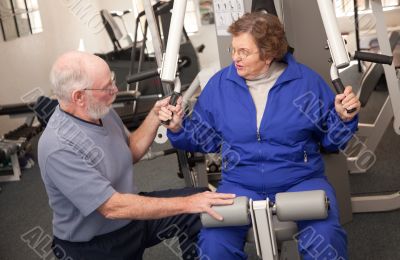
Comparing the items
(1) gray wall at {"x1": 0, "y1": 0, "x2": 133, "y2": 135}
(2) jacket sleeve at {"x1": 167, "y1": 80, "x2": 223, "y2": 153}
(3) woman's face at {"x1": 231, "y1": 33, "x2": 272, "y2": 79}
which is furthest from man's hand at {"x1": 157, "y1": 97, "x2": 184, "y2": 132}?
(1) gray wall at {"x1": 0, "y1": 0, "x2": 133, "y2": 135}

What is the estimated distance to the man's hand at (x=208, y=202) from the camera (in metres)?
1.65

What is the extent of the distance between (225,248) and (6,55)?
4.22 m

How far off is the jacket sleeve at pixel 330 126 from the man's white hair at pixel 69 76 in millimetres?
875

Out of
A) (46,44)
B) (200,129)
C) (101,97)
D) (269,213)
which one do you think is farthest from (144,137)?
(46,44)

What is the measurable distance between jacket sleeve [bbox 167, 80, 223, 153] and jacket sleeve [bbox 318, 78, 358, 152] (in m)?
0.42

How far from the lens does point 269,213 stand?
1605mm

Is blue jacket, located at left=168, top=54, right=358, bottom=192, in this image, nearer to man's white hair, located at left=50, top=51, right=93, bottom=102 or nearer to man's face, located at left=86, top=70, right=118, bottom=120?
man's face, located at left=86, top=70, right=118, bottom=120

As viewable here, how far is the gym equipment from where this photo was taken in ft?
5.17

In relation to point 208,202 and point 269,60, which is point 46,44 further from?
point 208,202

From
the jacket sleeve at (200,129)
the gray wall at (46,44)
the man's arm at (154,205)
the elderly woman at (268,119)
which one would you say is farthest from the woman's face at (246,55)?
the gray wall at (46,44)

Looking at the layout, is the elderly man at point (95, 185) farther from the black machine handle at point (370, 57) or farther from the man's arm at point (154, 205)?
the black machine handle at point (370, 57)

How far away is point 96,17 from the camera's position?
294 inches

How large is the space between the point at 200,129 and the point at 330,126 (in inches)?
20.4

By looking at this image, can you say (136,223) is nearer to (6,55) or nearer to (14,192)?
(14,192)
